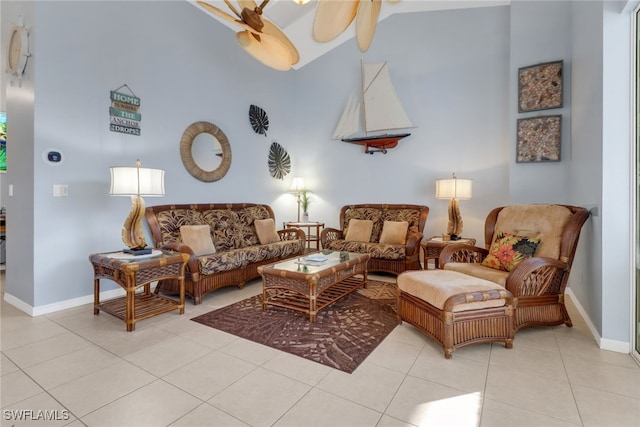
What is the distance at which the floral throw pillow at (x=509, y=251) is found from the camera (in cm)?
265

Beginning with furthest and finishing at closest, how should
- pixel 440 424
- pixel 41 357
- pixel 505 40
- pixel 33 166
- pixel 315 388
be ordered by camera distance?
1. pixel 505 40
2. pixel 33 166
3. pixel 41 357
4. pixel 315 388
5. pixel 440 424

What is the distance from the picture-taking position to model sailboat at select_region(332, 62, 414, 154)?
487cm

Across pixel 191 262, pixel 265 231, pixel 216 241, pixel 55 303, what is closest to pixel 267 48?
pixel 191 262

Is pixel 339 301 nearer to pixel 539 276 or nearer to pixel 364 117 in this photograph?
pixel 539 276

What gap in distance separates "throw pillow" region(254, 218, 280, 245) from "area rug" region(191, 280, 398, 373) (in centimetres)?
124

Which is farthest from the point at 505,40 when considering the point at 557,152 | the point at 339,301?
the point at 339,301

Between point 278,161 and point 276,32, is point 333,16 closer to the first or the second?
point 276,32

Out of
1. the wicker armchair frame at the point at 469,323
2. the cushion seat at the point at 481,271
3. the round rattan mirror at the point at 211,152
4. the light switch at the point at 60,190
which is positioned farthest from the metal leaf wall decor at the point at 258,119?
the wicker armchair frame at the point at 469,323

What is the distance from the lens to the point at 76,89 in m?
3.05

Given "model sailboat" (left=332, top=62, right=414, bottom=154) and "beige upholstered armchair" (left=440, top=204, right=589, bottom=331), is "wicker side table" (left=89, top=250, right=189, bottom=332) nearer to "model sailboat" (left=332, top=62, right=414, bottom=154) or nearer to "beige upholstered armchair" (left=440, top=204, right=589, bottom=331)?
"beige upholstered armchair" (left=440, top=204, right=589, bottom=331)

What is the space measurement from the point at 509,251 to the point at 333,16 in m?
2.39

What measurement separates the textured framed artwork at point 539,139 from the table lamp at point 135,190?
4012 mm

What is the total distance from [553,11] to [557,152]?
5.26 feet

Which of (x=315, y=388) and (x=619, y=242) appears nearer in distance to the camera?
(x=315, y=388)
